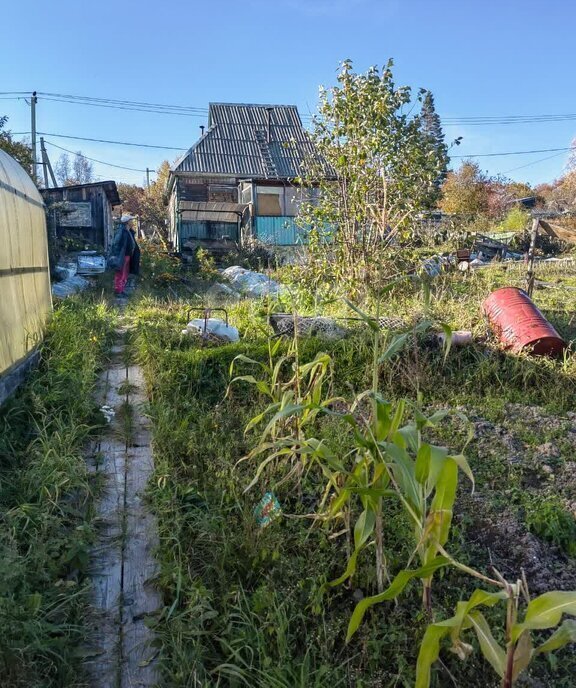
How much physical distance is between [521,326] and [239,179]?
17.0 m

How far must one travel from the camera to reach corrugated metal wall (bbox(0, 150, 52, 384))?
14.0 feet

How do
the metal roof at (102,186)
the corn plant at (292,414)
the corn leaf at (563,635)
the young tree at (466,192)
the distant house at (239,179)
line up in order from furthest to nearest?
the young tree at (466,192)
the distant house at (239,179)
the metal roof at (102,186)
the corn plant at (292,414)
the corn leaf at (563,635)

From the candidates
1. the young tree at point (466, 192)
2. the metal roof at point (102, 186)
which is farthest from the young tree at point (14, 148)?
the young tree at point (466, 192)

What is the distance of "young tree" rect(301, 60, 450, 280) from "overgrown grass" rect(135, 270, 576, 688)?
2.73 metres

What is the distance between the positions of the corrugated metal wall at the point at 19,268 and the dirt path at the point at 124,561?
1.10m

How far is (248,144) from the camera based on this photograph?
2198cm

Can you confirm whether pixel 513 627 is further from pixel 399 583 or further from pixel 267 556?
pixel 267 556

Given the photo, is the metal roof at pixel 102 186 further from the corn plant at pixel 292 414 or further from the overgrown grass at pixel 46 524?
the corn plant at pixel 292 414

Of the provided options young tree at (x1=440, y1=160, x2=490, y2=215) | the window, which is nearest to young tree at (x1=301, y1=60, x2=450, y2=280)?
the window

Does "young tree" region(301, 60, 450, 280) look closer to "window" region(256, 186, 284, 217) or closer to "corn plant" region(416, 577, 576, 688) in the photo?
"corn plant" region(416, 577, 576, 688)

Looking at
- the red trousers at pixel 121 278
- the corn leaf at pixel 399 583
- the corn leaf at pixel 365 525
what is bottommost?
the corn leaf at pixel 365 525

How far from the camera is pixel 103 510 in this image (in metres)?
2.84

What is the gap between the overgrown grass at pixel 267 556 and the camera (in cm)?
183

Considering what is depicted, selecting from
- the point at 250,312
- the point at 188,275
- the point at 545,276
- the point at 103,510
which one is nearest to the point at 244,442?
the point at 103,510
